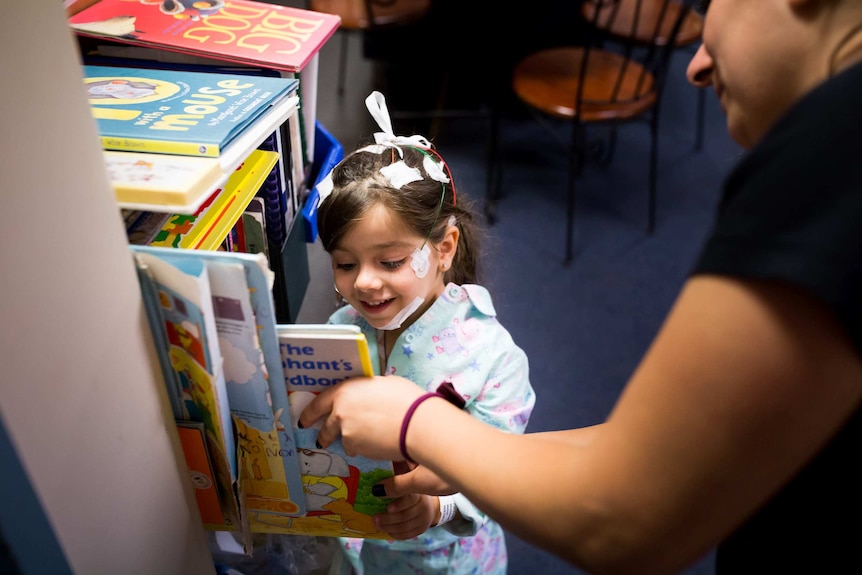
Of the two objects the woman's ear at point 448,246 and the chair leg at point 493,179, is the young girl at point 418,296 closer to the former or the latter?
the woman's ear at point 448,246

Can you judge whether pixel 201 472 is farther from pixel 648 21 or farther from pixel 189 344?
pixel 648 21

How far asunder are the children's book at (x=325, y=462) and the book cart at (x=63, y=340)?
0.13 meters

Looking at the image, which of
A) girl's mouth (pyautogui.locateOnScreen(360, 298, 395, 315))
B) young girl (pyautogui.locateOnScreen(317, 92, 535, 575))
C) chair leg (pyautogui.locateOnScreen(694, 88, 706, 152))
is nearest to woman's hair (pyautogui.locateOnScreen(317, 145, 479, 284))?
young girl (pyautogui.locateOnScreen(317, 92, 535, 575))

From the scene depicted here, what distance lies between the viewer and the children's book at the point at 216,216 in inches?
27.2

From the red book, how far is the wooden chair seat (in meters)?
1.54

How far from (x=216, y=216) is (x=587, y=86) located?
2.10 metres

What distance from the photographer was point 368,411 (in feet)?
2.03

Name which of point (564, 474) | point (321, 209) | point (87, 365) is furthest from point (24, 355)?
point (321, 209)

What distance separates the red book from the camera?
0.86 meters

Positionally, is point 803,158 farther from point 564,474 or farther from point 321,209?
point 321,209

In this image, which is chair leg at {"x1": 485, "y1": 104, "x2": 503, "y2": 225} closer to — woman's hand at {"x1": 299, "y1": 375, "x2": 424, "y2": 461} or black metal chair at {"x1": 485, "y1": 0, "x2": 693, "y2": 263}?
black metal chair at {"x1": 485, "y1": 0, "x2": 693, "y2": 263}

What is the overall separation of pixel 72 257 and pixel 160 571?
1.13 ft

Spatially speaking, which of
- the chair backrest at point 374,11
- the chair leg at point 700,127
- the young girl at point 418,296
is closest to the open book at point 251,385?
the young girl at point 418,296

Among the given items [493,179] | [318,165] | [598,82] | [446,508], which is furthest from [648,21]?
[446,508]
